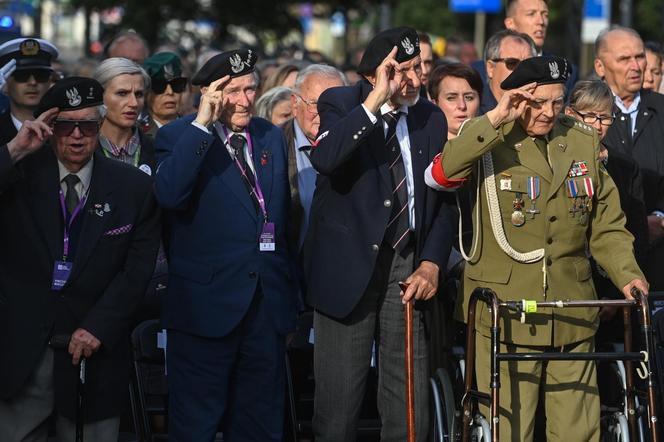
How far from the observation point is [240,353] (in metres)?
6.76

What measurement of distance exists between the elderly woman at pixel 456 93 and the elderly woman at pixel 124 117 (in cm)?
181

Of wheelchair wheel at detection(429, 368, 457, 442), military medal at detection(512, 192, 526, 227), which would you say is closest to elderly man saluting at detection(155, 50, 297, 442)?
wheelchair wheel at detection(429, 368, 457, 442)

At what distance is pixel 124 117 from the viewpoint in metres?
8.01

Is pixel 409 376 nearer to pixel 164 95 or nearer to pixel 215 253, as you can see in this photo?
pixel 215 253

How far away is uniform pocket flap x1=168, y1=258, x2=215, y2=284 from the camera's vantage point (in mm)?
6590

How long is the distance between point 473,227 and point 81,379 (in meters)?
2.07

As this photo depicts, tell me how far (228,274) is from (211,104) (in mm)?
863

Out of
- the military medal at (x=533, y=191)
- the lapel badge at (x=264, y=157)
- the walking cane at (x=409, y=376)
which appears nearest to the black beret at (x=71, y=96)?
the lapel badge at (x=264, y=157)

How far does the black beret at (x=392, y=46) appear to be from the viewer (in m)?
6.36

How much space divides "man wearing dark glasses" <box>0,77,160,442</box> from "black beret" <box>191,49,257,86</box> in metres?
0.54

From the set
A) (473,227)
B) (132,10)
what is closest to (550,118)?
(473,227)

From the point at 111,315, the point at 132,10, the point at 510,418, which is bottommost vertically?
the point at 510,418

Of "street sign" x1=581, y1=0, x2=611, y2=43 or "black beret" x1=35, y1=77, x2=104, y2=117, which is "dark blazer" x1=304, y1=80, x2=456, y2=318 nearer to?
"black beret" x1=35, y1=77, x2=104, y2=117

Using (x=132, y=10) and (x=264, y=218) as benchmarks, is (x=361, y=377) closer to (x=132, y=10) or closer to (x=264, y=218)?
(x=264, y=218)
